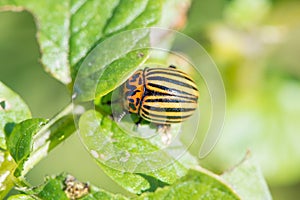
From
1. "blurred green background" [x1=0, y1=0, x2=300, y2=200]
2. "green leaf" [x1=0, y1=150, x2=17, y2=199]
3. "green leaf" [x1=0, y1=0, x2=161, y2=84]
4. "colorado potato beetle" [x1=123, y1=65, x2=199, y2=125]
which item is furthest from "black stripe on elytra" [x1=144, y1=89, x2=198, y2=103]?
"blurred green background" [x1=0, y1=0, x2=300, y2=200]

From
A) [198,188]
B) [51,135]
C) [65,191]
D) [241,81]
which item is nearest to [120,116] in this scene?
[51,135]

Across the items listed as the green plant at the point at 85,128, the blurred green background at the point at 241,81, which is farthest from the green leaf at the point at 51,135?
the blurred green background at the point at 241,81

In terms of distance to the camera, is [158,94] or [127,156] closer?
[127,156]

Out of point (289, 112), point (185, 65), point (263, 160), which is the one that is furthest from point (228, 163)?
point (185, 65)

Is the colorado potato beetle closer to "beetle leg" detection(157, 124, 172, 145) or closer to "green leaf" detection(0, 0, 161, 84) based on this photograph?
"beetle leg" detection(157, 124, 172, 145)

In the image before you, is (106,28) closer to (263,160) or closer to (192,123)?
(192,123)

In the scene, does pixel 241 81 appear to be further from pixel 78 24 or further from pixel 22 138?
pixel 22 138

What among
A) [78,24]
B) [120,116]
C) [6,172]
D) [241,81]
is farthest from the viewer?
[241,81]

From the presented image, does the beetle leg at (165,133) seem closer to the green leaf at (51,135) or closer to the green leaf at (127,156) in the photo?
the green leaf at (127,156)
